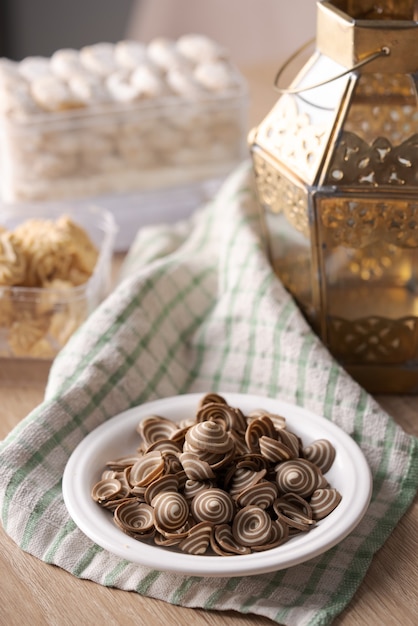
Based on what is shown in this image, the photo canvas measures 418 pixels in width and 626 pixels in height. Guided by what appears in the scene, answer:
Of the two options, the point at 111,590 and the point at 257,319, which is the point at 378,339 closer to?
the point at 257,319

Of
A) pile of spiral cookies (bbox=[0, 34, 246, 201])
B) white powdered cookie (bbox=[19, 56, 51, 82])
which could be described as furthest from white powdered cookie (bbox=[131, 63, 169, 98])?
white powdered cookie (bbox=[19, 56, 51, 82])

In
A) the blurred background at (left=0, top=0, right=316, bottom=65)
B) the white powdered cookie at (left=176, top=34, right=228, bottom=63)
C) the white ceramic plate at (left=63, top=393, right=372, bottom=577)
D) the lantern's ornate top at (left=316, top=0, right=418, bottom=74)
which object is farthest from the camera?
the blurred background at (left=0, top=0, right=316, bottom=65)

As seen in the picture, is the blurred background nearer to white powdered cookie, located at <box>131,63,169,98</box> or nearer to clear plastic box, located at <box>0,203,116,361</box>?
white powdered cookie, located at <box>131,63,169,98</box>

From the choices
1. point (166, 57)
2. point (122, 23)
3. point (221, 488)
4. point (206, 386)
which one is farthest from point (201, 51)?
point (122, 23)

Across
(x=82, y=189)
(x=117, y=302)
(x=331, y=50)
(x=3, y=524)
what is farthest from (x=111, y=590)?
(x=82, y=189)

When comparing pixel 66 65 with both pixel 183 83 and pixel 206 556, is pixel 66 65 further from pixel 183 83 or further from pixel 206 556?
pixel 206 556

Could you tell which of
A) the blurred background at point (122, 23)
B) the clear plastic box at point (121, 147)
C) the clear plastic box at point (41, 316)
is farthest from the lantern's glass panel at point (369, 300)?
the blurred background at point (122, 23)
